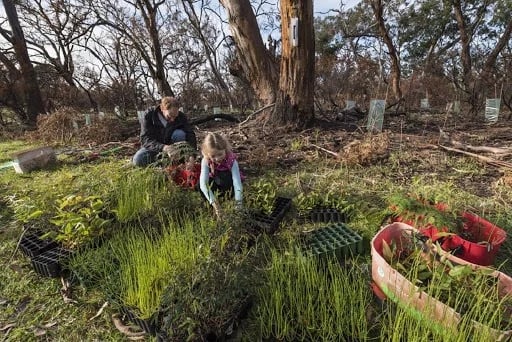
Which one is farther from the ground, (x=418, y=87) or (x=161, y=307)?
(x=418, y=87)

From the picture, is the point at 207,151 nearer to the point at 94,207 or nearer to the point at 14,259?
the point at 94,207

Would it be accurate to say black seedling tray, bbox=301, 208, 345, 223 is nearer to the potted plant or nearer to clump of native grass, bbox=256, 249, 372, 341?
the potted plant

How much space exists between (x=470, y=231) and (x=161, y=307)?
1.70 metres

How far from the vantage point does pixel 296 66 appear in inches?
185

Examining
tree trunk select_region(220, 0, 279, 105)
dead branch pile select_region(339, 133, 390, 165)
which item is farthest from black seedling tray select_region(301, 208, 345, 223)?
tree trunk select_region(220, 0, 279, 105)

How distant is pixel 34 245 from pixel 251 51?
4.80m

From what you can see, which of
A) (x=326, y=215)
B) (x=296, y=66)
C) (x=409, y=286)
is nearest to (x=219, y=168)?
(x=326, y=215)

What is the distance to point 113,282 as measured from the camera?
1526mm

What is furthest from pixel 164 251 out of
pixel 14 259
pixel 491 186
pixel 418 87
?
pixel 418 87

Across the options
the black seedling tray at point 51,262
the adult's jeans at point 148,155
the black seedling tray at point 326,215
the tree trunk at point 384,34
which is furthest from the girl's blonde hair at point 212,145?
the tree trunk at point 384,34

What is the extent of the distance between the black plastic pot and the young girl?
1036mm

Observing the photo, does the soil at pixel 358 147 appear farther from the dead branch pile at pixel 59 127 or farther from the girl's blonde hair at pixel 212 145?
the dead branch pile at pixel 59 127

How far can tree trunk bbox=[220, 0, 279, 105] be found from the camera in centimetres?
535

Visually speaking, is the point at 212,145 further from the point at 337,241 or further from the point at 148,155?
the point at 148,155
